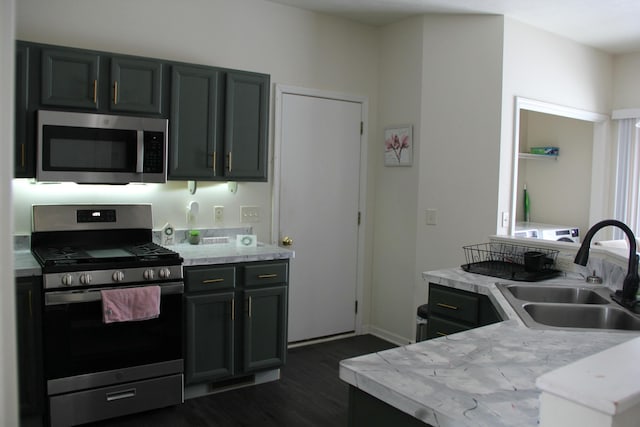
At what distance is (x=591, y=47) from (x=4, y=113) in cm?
511

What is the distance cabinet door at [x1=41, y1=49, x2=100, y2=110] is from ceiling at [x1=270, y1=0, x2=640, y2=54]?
1644 millimetres

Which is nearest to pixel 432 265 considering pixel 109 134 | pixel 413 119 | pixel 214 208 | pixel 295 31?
pixel 413 119

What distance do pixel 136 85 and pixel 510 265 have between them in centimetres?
241

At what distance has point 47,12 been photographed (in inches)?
120

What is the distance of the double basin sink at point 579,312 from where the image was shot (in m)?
2.08

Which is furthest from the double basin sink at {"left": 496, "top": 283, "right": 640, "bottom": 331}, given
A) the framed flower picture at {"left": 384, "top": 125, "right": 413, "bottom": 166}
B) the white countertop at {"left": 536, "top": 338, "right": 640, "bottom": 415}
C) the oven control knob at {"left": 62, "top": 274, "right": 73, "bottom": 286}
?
the oven control knob at {"left": 62, "top": 274, "right": 73, "bottom": 286}

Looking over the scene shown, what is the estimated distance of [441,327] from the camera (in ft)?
8.68

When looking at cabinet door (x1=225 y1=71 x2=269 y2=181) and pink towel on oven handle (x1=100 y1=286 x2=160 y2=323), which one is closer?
pink towel on oven handle (x1=100 y1=286 x2=160 y2=323)

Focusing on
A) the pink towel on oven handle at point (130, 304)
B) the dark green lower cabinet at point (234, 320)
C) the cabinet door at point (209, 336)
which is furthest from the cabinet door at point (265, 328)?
the pink towel on oven handle at point (130, 304)

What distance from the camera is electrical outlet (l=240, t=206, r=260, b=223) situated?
3.85 m

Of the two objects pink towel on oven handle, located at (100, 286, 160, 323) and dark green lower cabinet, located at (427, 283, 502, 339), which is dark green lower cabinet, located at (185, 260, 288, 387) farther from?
A: dark green lower cabinet, located at (427, 283, 502, 339)

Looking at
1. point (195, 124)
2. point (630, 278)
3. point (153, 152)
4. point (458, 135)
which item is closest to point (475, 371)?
point (630, 278)

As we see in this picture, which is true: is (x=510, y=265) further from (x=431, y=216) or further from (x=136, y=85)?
(x=136, y=85)

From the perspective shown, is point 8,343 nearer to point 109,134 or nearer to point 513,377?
point 513,377
